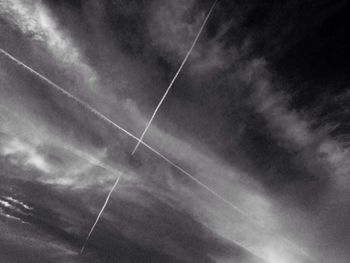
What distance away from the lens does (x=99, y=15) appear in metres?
2.82

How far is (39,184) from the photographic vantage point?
4.66 meters

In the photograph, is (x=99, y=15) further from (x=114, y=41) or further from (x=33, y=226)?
(x=33, y=226)

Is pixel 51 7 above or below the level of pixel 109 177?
above

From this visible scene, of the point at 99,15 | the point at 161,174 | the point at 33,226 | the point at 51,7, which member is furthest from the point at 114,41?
the point at 33,226

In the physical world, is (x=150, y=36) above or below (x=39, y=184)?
above

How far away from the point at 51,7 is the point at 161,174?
2.44 metres

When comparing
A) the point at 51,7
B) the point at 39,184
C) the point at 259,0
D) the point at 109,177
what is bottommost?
the point at 39,184

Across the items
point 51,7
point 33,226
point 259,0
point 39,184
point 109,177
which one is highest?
point 259,0

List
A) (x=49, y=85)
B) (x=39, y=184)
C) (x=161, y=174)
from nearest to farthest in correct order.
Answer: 1. (x=49, y=85)
2. (x=161, y=174)
3. (x=39, y=184)

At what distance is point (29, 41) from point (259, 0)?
2.13 meters

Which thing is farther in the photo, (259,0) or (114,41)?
(114,41)

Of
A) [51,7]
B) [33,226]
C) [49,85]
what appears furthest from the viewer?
[33,226]

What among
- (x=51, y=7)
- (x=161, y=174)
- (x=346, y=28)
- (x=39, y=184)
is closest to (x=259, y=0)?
(x=346, y=28)

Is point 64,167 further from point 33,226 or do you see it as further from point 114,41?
point 114,41
